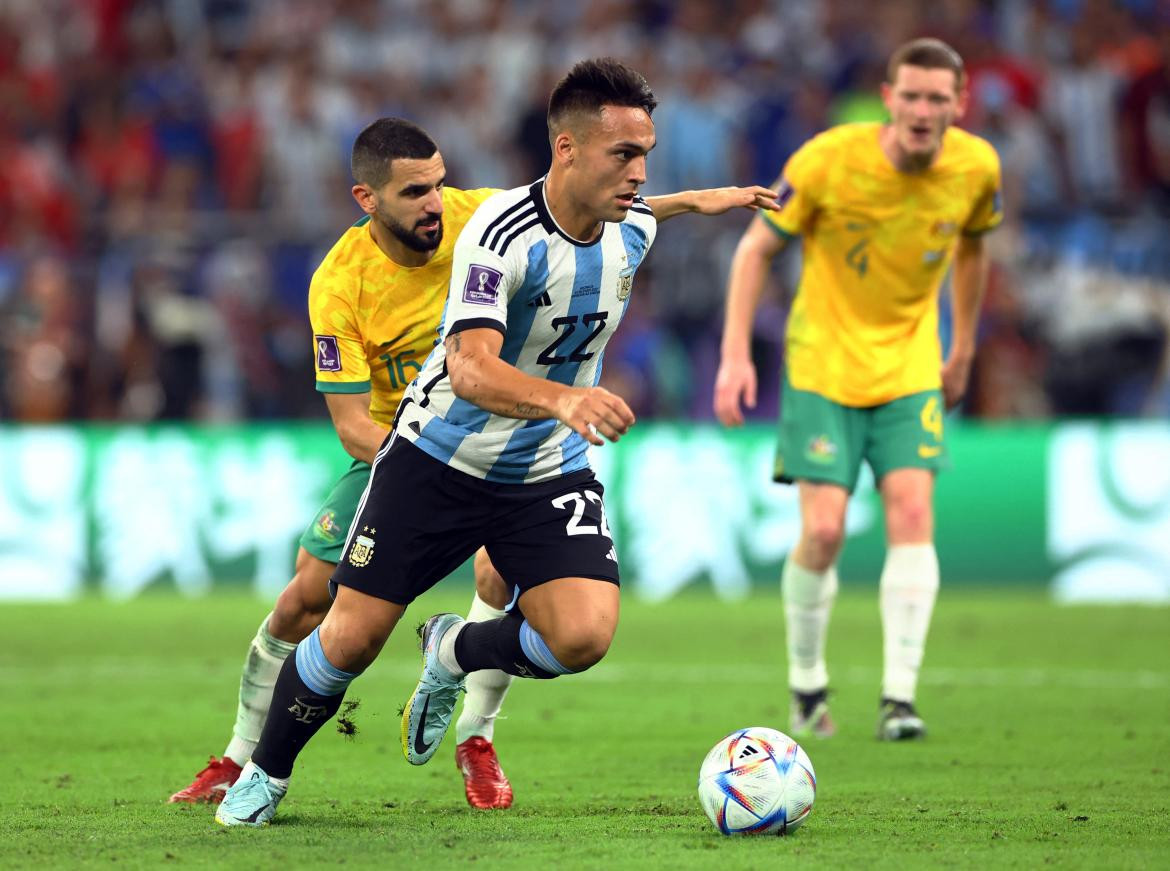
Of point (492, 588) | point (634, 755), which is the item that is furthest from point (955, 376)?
point (492, 588)

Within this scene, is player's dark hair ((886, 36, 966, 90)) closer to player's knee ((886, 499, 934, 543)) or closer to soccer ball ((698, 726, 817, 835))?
player's knee ((886, 499, 934, 543))

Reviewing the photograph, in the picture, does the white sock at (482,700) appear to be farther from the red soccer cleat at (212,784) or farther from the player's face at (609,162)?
the player's face at (609,162)

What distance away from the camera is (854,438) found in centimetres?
817

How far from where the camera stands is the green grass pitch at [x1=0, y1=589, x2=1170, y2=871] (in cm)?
514

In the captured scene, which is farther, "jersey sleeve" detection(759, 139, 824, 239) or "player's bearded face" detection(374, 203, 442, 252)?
"jersey sleeve" detection(759, 139, 824, 239)

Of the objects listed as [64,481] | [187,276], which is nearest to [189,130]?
[187,276]

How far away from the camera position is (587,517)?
5.80 meters

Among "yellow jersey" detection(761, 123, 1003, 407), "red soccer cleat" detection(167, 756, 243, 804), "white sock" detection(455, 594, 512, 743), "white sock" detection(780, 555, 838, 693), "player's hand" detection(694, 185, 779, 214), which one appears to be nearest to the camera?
"player's hand" detection(694, 185, 779, 214)

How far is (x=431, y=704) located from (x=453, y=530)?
70 centimetres

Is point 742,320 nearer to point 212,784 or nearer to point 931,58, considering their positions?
point 931,58

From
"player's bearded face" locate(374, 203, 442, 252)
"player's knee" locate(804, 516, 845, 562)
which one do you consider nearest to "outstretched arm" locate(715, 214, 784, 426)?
"player's knee" locate(804, 516, 845, 562)

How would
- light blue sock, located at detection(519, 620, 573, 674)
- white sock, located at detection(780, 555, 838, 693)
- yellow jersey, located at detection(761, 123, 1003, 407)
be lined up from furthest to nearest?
yellow jersey, located at detection(761, 123, 1003, 407) < white sock, located at detection(780, 555, 838, 693) < light blue sock, located at detection(519, 620, 573, 674)

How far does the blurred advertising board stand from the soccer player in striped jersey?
8358mm

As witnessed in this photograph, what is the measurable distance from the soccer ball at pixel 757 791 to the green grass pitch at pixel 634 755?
3.6 inches
